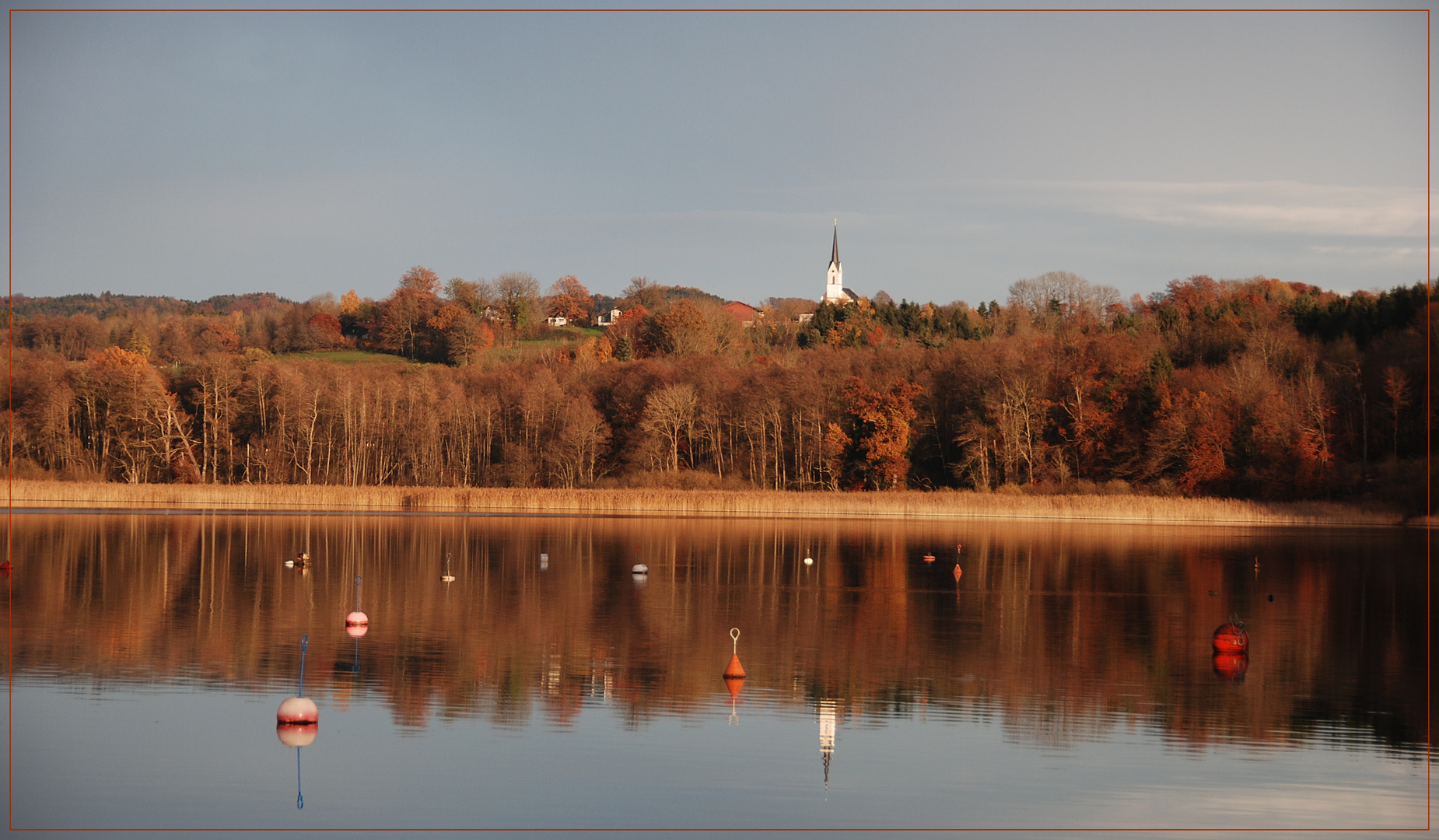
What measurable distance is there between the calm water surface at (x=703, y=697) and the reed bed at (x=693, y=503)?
25.6m

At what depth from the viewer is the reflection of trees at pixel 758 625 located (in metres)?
18.3

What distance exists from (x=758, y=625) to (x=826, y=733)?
30.0ft

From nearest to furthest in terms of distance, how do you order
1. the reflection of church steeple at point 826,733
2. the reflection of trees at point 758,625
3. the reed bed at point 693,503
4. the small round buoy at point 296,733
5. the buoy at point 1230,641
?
the reflection of church steeple at point 826,733, the small round buoy at point 296,733, the reflection of trees at point 758,625, the buoy at point 1230,641, the reed bed at point 693,503

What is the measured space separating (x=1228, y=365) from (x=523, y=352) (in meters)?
59.0

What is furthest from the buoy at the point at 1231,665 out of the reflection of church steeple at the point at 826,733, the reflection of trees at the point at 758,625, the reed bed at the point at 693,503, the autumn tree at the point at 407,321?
the autumn tree at the point at 407,321

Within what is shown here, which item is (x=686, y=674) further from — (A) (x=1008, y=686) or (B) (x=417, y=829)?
(B) (x=417, y=829)

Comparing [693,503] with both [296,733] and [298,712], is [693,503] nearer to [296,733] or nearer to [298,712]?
[298,712]

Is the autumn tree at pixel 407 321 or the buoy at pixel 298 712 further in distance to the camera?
the autumn tree at pixel 407 321

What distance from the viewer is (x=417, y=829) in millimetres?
12289

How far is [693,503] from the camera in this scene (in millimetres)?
64812

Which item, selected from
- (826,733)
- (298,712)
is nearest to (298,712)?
(298,712)

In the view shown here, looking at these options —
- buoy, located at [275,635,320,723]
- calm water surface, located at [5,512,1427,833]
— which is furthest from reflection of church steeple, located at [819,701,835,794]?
buoy, located at [275,635,320,723]

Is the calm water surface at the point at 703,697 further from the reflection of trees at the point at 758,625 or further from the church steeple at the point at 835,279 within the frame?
the church steeple at the point at 835,279

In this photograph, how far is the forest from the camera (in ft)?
224
